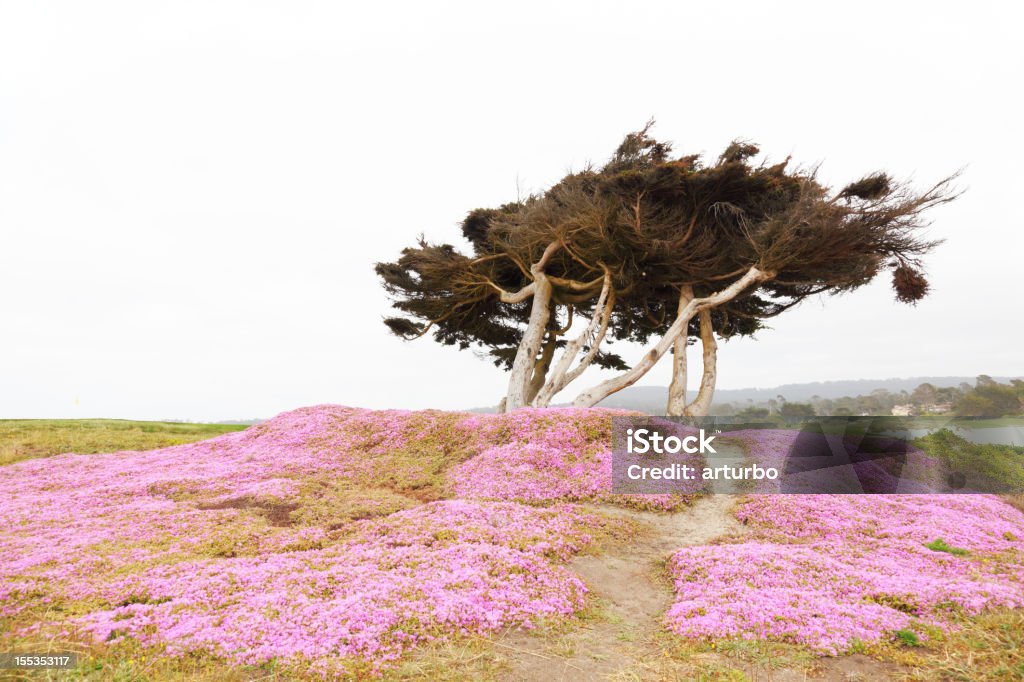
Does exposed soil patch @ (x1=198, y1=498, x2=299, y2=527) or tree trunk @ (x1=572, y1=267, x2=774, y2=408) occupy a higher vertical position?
tree trunk @ (x1=572, y1=267, x2=774, y2=408)

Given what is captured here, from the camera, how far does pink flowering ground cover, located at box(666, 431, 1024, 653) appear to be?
6.21 m

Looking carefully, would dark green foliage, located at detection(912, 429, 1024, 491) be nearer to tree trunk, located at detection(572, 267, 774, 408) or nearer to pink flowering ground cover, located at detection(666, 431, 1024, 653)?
pink flowering ground cover, located at detection(666, 431, 1024, 653)

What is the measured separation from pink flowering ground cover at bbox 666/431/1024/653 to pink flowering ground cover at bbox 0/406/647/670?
1966 millimetres

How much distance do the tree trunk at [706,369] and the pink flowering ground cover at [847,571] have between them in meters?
11.9

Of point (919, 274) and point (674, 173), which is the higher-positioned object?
point (674, 173)

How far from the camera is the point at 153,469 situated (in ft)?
53.1

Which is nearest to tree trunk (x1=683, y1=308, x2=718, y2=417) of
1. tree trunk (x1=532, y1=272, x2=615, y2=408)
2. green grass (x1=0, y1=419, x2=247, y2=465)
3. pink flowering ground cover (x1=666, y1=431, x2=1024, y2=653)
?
tree trunk (x1=532, y1=272, x2=615, y2=408)

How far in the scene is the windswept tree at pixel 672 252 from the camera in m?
19.9

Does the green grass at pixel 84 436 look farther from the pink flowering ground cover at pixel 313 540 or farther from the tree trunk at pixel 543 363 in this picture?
the tree trunk at pixel 543 363

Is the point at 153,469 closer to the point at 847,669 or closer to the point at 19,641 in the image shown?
the point at 19,641

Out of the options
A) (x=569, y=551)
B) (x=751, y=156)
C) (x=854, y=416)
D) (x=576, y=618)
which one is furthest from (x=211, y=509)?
(x=751, y=156)

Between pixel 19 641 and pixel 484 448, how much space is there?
11107 mm

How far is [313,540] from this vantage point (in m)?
9.38

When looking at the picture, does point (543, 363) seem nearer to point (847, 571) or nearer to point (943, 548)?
point (943, 548)
